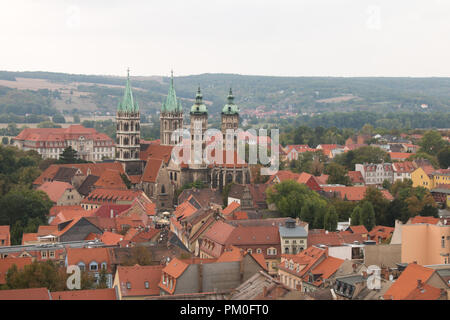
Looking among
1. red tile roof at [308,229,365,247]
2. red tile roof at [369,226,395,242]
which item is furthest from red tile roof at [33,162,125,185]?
red tile roof at [308,229,365,247]

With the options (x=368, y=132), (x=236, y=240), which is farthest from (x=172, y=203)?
(x=368, y=132)

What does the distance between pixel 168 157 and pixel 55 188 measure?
1753 cm

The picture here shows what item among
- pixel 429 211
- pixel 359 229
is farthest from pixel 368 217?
pixel 429 211

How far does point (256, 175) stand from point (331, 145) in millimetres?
60206

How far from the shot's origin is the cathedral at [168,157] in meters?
100

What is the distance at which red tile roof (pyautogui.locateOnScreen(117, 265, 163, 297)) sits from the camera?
141 ft

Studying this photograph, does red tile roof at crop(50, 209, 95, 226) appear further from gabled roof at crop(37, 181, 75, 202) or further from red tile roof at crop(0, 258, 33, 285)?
red tile roof at crop(0, 258, 33, 285)

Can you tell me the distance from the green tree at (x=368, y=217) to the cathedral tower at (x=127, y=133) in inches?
1871

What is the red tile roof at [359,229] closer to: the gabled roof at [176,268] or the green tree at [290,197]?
the green tree at [290,197]

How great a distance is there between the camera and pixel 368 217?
2776 inches

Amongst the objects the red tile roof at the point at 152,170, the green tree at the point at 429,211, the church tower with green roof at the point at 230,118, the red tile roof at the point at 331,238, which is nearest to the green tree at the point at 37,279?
the red tile roof at the point at 331,238

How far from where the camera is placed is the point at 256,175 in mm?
104125
